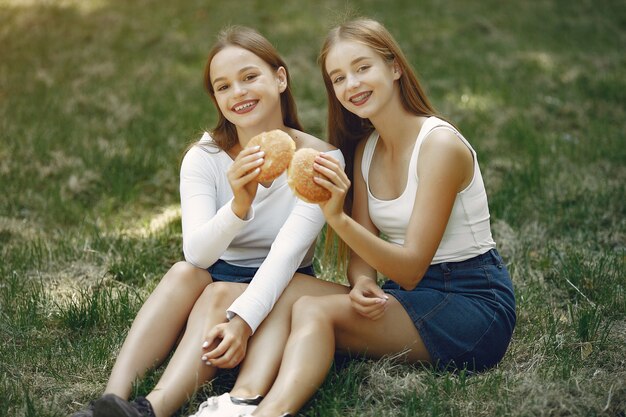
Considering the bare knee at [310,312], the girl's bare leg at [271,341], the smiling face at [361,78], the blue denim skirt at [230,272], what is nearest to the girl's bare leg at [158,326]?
the blue denim skirt at [230,272]

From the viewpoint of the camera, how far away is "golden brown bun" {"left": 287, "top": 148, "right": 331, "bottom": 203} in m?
2.30

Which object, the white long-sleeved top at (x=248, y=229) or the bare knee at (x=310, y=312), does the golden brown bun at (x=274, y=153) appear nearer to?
the white long-sleeved top at (x=248, y=229)

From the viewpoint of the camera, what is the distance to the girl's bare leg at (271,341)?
2.37 metres

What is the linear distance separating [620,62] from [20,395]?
6394 millimetres

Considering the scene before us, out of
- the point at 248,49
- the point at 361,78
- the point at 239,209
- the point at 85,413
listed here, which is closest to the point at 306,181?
the point at 239,209

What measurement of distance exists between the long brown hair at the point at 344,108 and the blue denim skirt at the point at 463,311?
0.45 metres

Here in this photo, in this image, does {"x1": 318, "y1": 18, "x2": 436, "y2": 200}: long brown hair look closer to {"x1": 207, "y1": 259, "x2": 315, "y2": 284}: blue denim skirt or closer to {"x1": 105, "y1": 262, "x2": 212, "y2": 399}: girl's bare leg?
{"x1": 207, "y1": 259, "x2": 315, "y2": 284}: blue denim skirt

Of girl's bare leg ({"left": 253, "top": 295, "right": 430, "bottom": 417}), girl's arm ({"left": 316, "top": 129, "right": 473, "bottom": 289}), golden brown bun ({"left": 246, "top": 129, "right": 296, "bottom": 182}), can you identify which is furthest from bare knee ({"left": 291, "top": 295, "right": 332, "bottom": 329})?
golden brown bun ({"left": 246, "top": 129, "right": 296, "bottom": 182})

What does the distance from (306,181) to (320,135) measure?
3.23 metres

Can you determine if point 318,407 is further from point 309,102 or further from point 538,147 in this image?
point 309,102

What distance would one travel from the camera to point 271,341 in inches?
97.8

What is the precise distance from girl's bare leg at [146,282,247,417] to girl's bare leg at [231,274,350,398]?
0.46ft

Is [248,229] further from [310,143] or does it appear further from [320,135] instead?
[320,135]

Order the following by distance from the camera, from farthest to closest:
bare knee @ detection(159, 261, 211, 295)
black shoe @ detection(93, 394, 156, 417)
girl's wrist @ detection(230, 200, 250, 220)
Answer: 1. bare knee @ detection(159, 261, 211, 295)
2. girl's wrist @ detection(230, 200, 250, 220)
3. black shoe @ detection(93, 394, 156, 417)
